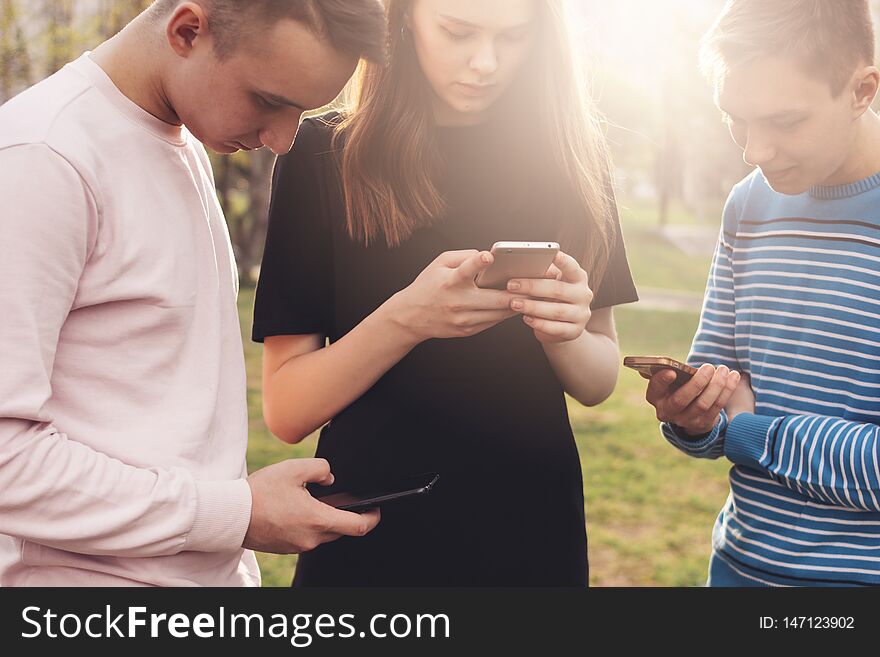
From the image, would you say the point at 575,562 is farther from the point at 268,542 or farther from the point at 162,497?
the point at 162,497

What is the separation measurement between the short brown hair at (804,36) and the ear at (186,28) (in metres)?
1.14

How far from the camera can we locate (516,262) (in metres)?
1.76

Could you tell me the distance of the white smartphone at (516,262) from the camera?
1.70 m

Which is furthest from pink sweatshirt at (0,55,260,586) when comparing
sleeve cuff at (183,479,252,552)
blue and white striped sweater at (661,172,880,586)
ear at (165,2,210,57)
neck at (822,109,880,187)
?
neck at (822,109,880,187)

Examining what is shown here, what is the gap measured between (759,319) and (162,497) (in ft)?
4.51

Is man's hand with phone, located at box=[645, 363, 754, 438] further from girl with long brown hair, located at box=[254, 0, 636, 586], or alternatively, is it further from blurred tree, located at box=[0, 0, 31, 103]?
blurred tree, located at box=[0, 0, 31, 103]

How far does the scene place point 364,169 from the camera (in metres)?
Result: 2.06

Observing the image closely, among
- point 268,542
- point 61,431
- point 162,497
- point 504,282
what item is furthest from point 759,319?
point 61,431

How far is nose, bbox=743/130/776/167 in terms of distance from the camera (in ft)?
6.37

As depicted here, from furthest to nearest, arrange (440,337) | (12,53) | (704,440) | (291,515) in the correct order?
(12,53), (704,440), (440,337), (291,515)

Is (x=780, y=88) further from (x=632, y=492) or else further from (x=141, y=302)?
(x=632, y=492)

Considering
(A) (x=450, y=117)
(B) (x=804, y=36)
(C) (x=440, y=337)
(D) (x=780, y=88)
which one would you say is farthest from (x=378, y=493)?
(B) (x=804, y=36)

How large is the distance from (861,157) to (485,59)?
85cm

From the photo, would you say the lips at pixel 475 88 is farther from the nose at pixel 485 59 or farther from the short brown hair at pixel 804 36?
the short brown hair at pixel 804 36
